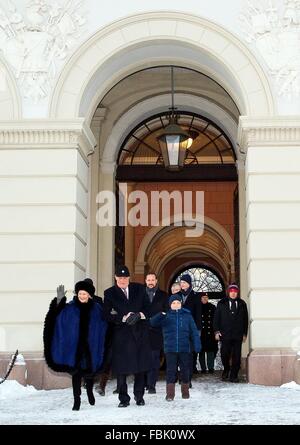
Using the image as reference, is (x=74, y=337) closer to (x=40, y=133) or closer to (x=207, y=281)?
(x=40, y=133)

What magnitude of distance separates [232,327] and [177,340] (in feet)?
8.37

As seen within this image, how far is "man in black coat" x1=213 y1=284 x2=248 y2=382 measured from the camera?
11289 millimetres

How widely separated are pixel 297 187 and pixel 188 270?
22.4 m

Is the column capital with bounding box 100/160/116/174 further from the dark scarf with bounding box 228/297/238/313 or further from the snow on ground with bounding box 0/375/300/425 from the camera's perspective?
the snow on ground with bounding box 0/375/300/425

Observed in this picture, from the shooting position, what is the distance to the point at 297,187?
10984 millimetres

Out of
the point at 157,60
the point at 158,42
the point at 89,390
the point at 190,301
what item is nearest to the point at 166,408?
the point at 89,390

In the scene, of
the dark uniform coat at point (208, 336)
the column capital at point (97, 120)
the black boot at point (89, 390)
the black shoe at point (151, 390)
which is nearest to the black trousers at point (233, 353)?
the black shoe at point (151, 390)

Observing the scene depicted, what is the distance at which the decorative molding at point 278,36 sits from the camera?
11305 millimetres

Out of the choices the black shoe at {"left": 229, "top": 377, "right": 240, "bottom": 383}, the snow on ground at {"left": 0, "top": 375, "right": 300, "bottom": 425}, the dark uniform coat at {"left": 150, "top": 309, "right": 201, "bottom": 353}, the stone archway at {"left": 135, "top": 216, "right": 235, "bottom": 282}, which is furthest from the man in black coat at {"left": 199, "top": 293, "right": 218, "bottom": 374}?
the stone archway at {"left": 135, "top": 216, "right": 235, "bottom": 282}

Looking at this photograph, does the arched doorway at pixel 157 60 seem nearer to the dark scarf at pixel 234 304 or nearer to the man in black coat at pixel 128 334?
the dark scarf at pixel 234 304

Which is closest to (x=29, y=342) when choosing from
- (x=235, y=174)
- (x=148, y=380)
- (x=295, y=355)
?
(x=148, y=380)

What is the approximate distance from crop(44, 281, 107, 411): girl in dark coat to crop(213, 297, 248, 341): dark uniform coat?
351cm

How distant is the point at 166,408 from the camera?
810 cm
